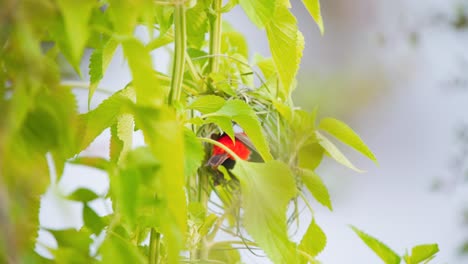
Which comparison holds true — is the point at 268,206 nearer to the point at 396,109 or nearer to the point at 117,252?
the point at 117,252

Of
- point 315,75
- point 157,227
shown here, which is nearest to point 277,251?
point 157,227

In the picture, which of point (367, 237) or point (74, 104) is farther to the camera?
point (367, 237)

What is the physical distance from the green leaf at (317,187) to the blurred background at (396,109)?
47.7 inches

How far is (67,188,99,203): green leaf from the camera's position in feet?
0.75

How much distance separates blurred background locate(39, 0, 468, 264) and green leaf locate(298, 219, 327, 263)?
1.23m

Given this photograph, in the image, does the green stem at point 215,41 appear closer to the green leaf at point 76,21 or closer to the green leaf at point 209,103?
the green leaf at point 209,103

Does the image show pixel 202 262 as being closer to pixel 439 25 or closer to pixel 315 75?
pixel 315 75

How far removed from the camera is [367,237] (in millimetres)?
447

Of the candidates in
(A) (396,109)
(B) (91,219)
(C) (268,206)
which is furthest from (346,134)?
(A) (396,109)

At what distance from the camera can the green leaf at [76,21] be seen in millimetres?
185

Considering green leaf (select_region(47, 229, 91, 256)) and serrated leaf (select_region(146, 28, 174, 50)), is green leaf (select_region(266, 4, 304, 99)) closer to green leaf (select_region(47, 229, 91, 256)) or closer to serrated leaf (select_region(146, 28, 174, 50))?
serrated leaf (select_region(146, 28, 174, 50))

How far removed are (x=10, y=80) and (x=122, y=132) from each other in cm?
13

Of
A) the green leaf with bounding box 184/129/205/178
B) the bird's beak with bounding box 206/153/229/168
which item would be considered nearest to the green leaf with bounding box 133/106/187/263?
the green leaf with bounding box 184/129/205/178

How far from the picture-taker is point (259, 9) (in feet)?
1.09
